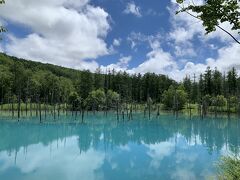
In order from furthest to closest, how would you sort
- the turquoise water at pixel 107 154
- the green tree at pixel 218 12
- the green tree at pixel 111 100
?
1. the green tree at pixel 111 100
2. the turquoise water at pixel 107 154
3. the green tree at pixel 218 12

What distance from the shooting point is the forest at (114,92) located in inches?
3656

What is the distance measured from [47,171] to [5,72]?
310 feet

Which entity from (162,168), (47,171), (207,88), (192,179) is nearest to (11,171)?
(47,171)

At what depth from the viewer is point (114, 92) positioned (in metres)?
108

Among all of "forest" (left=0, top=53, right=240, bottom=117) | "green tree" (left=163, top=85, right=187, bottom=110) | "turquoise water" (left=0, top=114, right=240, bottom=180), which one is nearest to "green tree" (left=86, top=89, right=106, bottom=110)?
"forest" (left=0, top=53, right=240, bottom=117)

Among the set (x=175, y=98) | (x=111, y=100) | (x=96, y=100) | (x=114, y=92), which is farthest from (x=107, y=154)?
(x=114, y=92)

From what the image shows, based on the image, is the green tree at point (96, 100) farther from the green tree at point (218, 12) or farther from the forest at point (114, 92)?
the green tree at point (218, 12)

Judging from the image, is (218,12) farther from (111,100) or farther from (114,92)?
(114,92)

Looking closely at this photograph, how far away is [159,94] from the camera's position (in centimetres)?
12312

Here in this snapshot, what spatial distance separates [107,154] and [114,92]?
76354mm

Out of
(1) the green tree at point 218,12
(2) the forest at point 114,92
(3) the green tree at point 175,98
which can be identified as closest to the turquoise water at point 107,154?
(1) the green tree at point 218,12

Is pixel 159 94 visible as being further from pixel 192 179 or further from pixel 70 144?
pixel 192 179

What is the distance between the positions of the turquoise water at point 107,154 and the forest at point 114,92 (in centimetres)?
3688

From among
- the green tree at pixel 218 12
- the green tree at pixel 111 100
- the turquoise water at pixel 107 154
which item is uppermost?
the green tree at pixel 218 12
